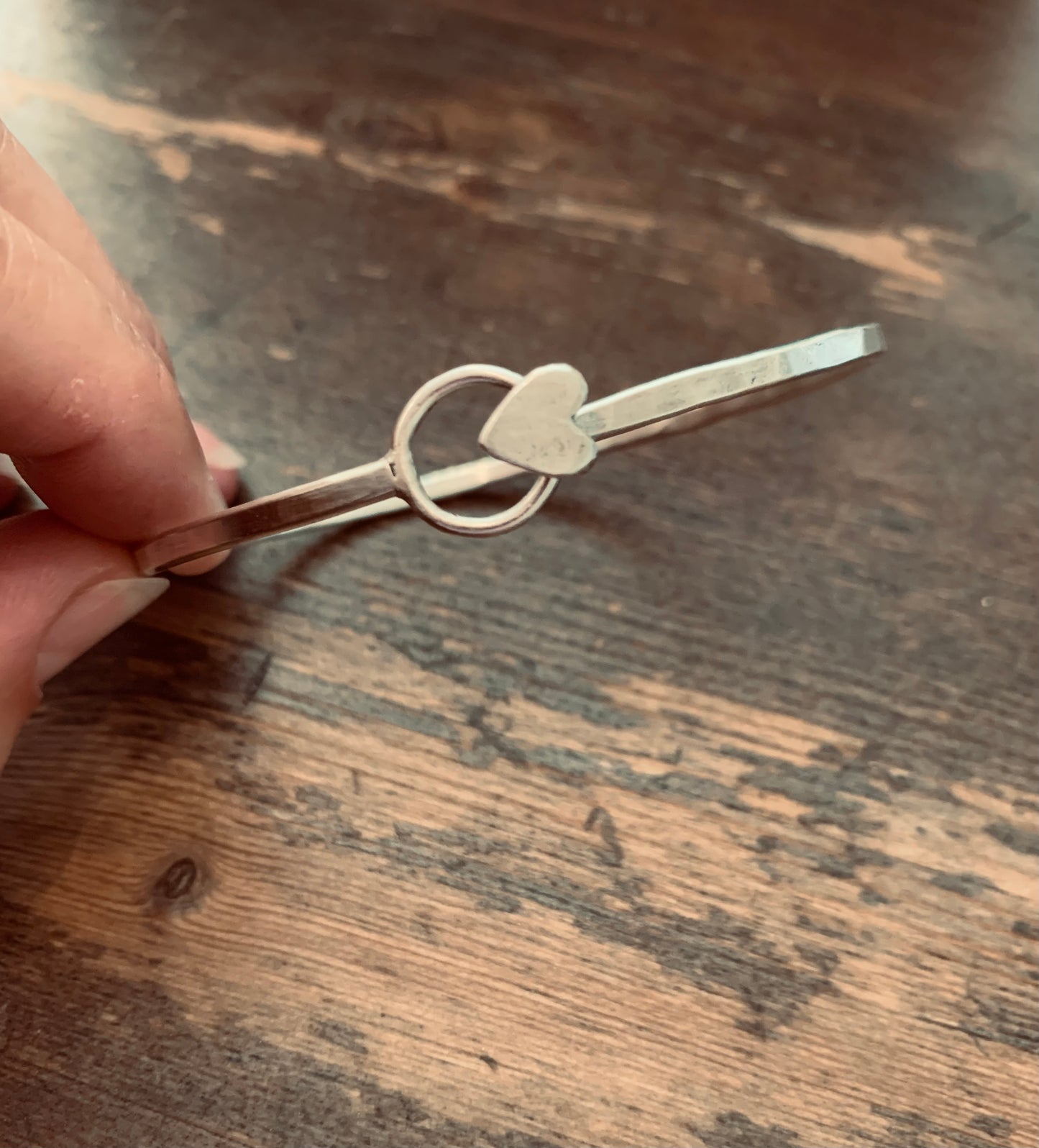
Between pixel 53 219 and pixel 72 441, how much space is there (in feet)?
0.33

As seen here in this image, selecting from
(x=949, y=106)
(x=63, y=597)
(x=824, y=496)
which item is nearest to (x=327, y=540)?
(x=63, y=597)

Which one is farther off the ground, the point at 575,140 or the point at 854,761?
the point at 575,140

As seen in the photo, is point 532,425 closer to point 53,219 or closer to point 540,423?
point 540,423

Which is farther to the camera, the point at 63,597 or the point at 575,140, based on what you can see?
the point at 575,140

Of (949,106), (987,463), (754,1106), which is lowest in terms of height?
(754,1106)

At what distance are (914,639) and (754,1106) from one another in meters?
0.21

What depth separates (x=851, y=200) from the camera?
0.48 metres

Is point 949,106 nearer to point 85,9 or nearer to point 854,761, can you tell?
point 854,761

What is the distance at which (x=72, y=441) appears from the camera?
0.33m

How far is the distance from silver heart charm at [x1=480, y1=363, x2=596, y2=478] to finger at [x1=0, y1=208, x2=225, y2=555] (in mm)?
132

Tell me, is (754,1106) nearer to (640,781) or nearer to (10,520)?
(640,781)

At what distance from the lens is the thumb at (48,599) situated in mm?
350

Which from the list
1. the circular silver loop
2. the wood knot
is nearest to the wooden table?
the wood knot

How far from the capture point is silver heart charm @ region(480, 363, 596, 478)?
0.30 m
